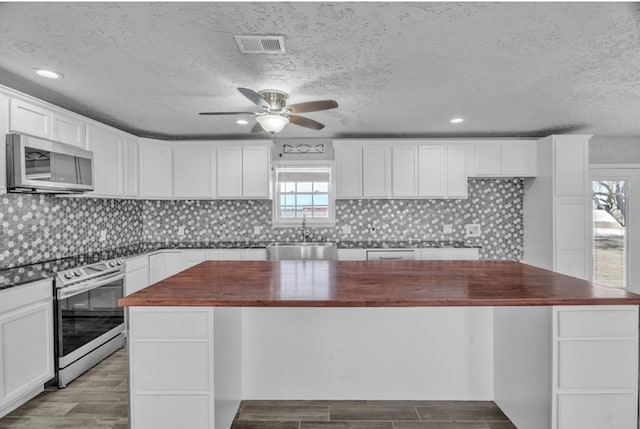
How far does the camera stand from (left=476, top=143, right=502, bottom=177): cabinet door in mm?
4441

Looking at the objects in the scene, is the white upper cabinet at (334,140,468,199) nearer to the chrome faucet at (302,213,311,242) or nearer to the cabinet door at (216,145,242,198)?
the chrome faucet at (302,213,311,242)

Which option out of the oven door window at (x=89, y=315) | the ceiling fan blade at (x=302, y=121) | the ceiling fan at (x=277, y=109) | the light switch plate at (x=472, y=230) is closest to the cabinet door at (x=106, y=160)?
the oven door window at (x=89, y=315)

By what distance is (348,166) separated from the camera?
14.7 ft

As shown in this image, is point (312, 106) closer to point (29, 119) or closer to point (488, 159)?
point (29, 119)

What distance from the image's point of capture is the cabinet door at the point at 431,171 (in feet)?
14.7

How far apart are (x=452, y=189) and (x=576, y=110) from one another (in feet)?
4.98

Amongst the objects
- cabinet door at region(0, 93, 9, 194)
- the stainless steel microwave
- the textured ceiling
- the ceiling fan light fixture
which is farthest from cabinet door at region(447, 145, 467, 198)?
cabinet door at region(0, 93, 9, 194)

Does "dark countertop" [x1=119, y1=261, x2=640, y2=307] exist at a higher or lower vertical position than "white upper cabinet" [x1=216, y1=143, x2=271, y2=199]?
lower

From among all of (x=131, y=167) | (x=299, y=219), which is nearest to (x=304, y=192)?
(x=299, y=219)

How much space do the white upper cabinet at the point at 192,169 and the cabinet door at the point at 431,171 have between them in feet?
8.91

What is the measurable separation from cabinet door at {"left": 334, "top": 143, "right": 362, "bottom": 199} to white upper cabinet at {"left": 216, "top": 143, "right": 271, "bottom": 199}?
916 mm

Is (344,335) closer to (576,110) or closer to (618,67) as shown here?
(618,67)

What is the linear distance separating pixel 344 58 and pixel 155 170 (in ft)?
10.4

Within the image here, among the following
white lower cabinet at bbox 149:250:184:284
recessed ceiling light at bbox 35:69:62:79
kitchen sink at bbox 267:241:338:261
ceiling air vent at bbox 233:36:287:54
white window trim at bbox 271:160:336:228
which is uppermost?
recessed ceiling light at bbox 35:69:62:79
